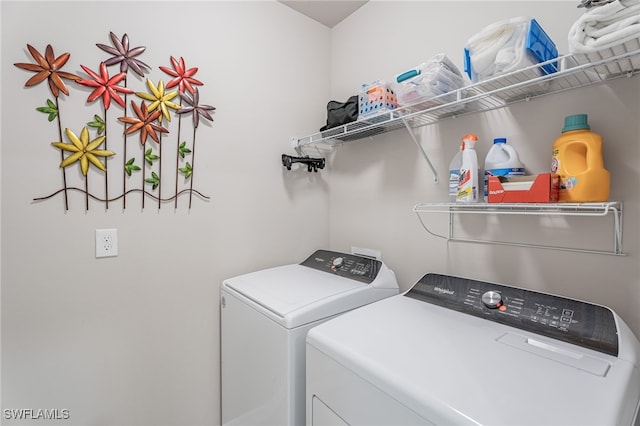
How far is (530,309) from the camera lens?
1056 millimetres

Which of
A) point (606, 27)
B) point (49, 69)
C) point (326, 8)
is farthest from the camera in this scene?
point (326, 8)

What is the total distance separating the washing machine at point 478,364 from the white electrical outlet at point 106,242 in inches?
40.3

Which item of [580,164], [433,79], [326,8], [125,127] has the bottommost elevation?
[580,164]

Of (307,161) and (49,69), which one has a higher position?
(49,69)

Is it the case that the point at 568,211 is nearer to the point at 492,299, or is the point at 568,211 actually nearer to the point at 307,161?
the point at 492,299

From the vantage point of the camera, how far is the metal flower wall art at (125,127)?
128cm

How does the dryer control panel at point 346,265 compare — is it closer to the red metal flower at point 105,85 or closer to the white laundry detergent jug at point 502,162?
the white laundry detergent jug at point 502,162

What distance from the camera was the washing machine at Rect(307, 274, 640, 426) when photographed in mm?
673

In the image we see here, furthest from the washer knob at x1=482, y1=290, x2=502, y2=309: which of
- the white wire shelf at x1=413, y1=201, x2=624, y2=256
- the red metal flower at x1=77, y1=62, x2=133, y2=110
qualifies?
the red metal flower at x1=77, y1=62, x2=133, y2=110

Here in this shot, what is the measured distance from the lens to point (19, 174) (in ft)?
3.97

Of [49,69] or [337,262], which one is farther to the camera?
[337,262]

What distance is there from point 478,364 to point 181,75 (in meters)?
1.76

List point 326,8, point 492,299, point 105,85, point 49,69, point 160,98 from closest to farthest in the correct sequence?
point 492,299 < point 49,69 < point 105,85 < point 160,98 < point 326,8

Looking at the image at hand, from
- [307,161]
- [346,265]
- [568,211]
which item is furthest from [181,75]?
[568,211]
